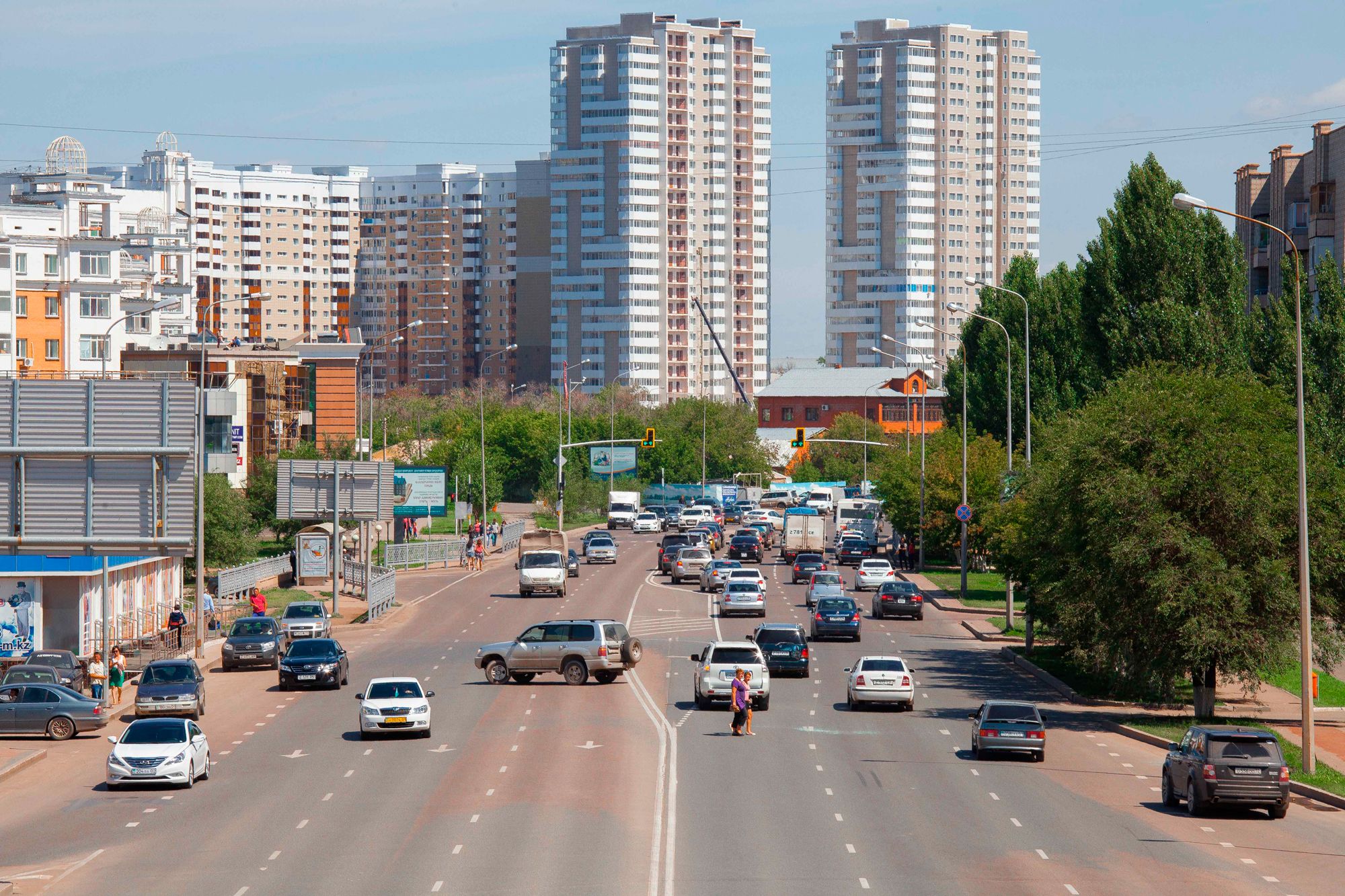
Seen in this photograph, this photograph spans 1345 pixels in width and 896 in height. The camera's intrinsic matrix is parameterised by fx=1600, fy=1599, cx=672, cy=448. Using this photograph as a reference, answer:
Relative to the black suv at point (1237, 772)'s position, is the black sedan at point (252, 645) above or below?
below

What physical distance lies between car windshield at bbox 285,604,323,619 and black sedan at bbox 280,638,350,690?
29.4 ft

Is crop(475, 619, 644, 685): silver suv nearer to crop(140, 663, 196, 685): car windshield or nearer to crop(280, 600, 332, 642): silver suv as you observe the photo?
crop(140, 663, 196, 685): car windshield

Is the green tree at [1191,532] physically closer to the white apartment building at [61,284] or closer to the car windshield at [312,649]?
the car windshield at [312,649]

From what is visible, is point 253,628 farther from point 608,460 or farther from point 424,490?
point 608,460

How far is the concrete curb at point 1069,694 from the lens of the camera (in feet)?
129

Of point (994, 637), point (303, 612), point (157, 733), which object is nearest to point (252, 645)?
point (303, 612)

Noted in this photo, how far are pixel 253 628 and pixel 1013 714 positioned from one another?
24.0 meters

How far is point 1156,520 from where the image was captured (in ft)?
116

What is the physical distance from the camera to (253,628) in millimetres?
45844

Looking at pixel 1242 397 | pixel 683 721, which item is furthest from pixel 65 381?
pixel 1242 397

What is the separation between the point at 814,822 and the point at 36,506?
1441 cm

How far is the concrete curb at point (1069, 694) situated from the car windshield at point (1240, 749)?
14717mm

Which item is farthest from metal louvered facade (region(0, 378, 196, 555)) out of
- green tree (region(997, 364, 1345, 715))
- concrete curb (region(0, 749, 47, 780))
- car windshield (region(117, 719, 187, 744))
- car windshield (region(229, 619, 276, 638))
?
green tree (region(997, 364, 1345, 715))

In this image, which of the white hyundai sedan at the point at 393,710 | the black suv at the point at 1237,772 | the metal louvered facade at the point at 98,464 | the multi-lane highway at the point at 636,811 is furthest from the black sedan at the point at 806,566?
the black suv at the point at 1237,772
